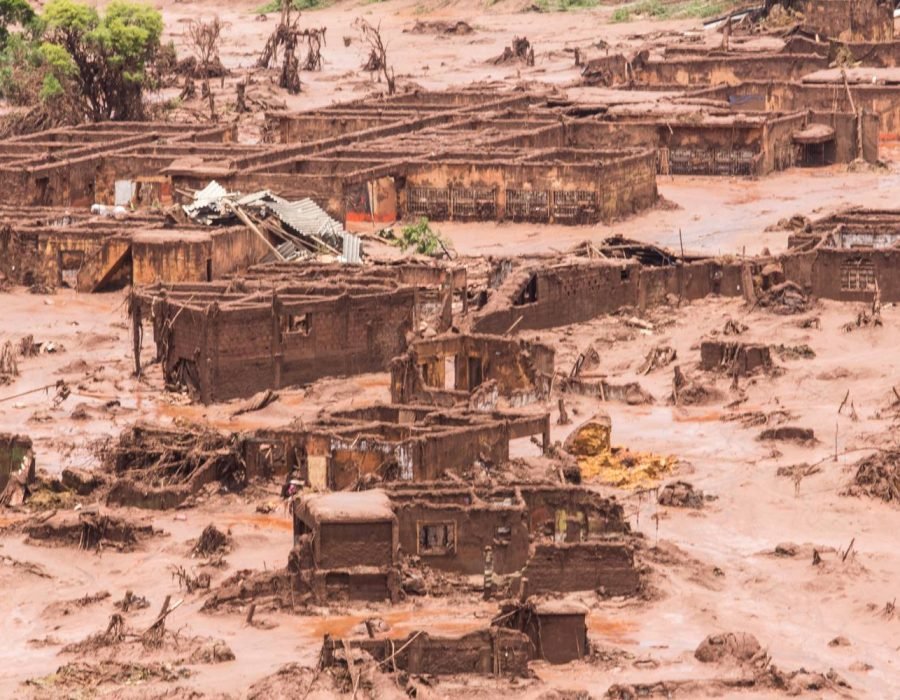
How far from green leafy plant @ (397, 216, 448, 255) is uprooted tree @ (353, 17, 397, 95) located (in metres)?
23.4

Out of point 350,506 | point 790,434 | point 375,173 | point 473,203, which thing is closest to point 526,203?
point 473,203

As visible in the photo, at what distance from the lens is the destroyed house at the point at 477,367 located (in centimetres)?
3622

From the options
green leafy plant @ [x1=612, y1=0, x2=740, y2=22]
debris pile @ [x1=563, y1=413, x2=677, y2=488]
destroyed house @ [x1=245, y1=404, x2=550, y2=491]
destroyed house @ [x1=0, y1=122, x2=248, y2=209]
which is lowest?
green leafy plant @ [x1=612, y1=0, x2=740, y2=22]

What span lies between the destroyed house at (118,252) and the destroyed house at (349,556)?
1759 centimetres

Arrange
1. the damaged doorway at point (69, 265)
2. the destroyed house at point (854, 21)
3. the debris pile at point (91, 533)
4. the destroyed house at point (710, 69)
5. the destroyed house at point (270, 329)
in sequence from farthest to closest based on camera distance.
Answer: the destroyed house at point (854, 21), the destroyed house at point (710, 69), the damaged doorway at point (69, 265), the destroyed house at point (270, 329), the debris pile at point (91, 533)

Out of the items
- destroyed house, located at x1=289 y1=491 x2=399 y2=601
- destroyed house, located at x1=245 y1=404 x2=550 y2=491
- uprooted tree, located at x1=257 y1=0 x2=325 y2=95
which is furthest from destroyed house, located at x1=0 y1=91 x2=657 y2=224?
destroyed house, located at x1=289 y1=491 x2=399 y2=601

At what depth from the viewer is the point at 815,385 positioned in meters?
37.4

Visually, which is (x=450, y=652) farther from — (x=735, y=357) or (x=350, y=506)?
(x=735, y=357)

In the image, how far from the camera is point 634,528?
1197 inches

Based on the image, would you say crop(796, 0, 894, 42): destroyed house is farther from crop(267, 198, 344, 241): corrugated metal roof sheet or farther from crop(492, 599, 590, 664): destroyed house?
crop(492, 599, 590, 664): destroyed house

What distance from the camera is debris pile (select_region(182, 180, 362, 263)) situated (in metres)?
46.3

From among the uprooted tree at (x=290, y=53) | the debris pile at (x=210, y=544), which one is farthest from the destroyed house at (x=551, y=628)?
the uprooted tree at (x=290, y=53)

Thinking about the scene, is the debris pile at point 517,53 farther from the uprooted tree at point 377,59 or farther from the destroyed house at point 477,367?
the destroyed house at point 477,367

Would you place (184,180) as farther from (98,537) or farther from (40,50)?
(98,537)
